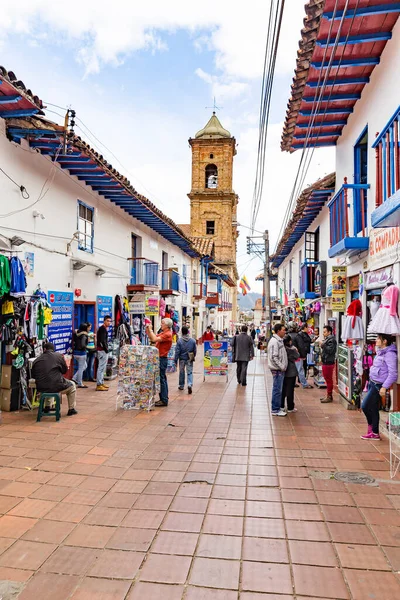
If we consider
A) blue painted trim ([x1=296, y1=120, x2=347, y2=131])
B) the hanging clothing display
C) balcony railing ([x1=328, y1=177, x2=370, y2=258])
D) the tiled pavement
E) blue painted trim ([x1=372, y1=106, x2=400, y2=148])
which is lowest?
the tiled pavement

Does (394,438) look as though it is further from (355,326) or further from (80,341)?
(80,341)

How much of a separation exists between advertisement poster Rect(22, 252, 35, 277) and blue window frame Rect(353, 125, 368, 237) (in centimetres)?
637

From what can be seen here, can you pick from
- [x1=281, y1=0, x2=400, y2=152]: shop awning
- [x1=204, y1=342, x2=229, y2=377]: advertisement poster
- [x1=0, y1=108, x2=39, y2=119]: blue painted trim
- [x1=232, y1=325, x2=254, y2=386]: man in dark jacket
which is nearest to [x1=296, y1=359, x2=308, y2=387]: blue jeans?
[x1=232, y1=325, x2=254, y2=386]: man in dark jacket

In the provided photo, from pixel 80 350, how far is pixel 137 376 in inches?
100

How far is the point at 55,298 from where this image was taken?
10227 mm

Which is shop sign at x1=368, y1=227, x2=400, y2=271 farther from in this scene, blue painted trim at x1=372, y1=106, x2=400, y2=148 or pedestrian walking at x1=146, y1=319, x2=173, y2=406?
pedestrian walking at x1=146, y1=319, x2=173, y2=406

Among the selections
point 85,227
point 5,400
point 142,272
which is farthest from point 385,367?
point 142,272

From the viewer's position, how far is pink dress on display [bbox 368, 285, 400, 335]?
636 cm

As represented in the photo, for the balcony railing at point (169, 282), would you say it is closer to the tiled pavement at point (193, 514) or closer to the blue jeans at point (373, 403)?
the tiled pavement at point (193, 514)

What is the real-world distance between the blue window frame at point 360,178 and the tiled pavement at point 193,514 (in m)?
3.88

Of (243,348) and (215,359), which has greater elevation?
(243,348)

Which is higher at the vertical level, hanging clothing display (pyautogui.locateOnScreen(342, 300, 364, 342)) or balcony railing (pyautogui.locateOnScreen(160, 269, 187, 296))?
balcony railing (pyautogui.locateOnScreen(160, 269, 187, 296))

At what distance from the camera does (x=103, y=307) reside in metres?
13.1

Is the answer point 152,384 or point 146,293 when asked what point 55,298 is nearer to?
point 152,384
